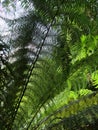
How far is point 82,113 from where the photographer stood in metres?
2.82

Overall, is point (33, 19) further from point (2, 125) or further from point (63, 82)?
point (2, 125)

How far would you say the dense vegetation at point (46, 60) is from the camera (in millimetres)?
3398

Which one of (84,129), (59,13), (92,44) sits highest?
(59,13)

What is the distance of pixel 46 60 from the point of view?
374 cm

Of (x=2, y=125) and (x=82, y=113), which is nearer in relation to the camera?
(x=82, y=113)

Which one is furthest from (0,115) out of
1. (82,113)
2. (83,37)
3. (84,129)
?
(83,37)

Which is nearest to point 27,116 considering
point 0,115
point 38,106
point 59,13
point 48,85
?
point 38,106

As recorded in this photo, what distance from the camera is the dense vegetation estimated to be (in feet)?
11.1

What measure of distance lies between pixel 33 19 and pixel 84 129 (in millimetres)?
1474

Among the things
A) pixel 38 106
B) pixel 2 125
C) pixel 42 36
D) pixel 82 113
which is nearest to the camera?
pixel 82 113

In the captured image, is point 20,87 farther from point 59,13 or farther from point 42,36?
point 59,13

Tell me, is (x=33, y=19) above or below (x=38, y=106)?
above

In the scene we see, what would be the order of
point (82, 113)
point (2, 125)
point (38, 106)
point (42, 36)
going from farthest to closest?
point (38, 106)
point (42, 36)
point (2, 125)
point (82, 113)

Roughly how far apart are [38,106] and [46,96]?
0.59 ft
